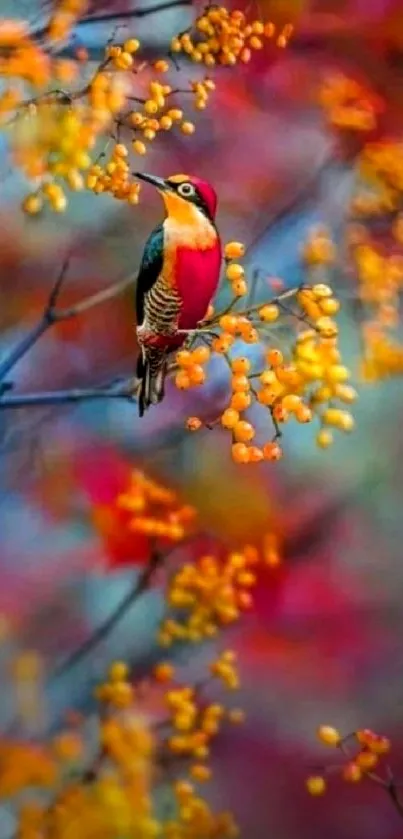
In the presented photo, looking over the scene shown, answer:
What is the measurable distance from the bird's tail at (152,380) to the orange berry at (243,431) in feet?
0.31

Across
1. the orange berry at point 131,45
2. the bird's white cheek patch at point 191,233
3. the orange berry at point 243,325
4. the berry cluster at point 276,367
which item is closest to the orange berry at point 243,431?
the berry cluster at point 276,367

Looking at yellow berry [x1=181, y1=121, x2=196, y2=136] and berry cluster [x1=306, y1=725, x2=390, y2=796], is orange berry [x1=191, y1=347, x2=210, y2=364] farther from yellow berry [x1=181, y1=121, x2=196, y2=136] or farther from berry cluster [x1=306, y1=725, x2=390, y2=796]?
berry cluster [x1=306, y1=725, x2=390, y2=796]

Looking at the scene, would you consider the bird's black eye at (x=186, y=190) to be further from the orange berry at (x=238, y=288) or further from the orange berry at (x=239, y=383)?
the orange berry at (x=239, y=383)

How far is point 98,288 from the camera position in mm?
1192

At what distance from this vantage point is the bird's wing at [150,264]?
1.20 metres

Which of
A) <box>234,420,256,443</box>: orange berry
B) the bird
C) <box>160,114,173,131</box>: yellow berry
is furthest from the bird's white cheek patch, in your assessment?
<box>234,420,256,443</box>: orange berry

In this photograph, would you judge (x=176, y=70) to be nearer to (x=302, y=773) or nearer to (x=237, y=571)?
(x=237, y=571)

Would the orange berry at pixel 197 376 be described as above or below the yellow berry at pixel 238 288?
below

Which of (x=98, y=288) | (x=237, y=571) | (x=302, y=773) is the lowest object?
(x=302, y=773)

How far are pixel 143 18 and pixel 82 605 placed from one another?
0.67 m

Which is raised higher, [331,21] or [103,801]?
[331,21]

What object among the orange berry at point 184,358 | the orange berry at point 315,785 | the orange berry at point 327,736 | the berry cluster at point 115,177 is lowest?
the orange berry at point 315,785

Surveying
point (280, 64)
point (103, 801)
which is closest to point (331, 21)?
point (280, 64)

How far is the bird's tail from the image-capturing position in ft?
3.92
